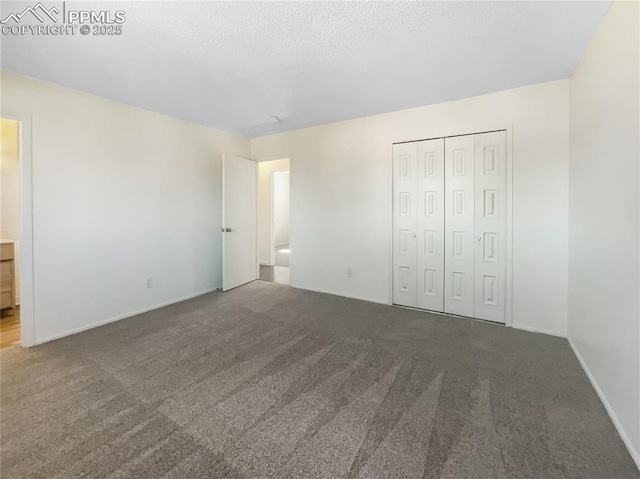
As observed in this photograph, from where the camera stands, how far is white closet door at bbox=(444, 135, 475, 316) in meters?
3.07

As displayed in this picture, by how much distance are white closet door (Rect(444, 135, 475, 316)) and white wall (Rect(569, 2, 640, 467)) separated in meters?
0.88

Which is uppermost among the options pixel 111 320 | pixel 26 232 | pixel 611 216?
pixel 611 216

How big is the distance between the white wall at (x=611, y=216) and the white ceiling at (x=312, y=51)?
A: 31 centimetres

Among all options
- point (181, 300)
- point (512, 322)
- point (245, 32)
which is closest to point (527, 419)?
point (512, 322)

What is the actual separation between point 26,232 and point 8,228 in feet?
5.76

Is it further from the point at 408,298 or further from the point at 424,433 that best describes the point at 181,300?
the point at 424,433

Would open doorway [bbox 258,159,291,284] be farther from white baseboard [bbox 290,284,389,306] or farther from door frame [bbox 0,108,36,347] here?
door frame [bbox 0,108,36,347]

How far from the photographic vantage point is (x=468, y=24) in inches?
72.5

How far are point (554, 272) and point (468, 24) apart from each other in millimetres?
2330

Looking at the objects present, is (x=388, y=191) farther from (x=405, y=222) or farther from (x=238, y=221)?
(x=238, y=221)

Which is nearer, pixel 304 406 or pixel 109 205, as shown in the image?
pixel 304 406

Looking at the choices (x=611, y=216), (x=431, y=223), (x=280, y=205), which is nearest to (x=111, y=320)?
(x=431, y=223)

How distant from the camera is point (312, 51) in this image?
6.98ft

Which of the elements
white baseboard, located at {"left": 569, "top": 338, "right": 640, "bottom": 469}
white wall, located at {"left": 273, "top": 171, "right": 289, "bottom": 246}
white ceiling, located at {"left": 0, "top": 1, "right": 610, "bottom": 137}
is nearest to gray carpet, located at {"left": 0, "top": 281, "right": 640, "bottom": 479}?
white baseboard, located at {"left": 569, "top": 338, "right": 640, "bottom": 469}
